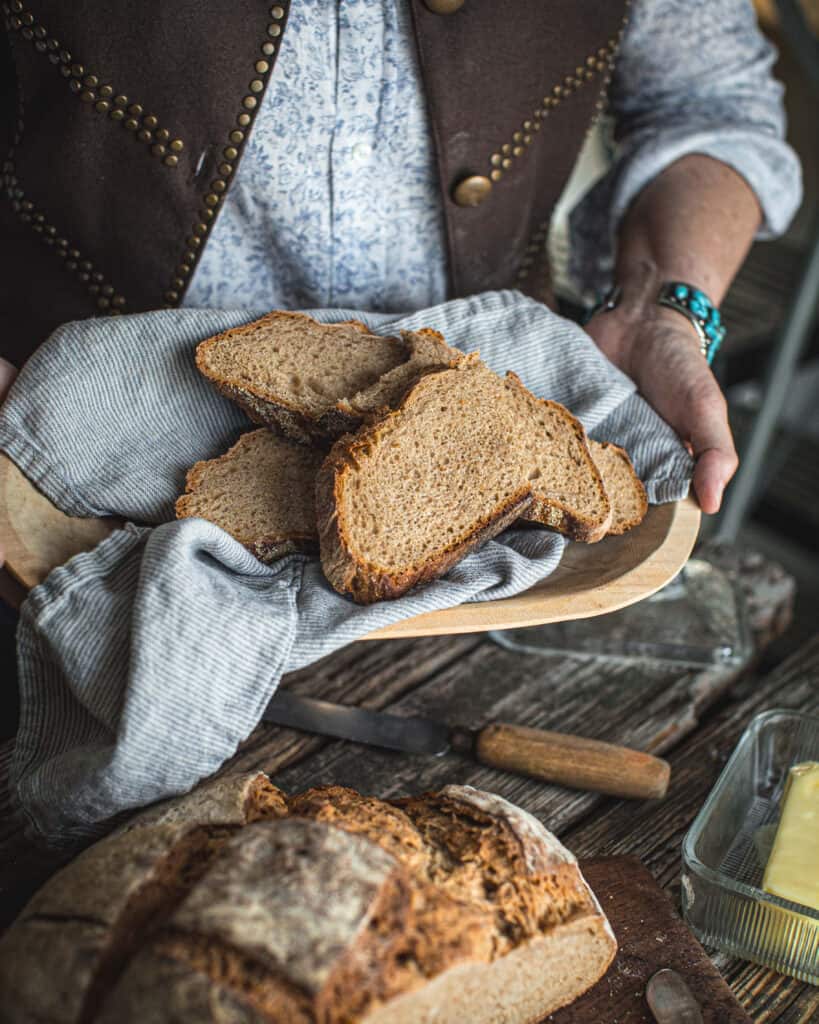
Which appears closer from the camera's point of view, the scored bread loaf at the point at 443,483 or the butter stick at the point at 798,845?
the butter stick at the point at 798,845

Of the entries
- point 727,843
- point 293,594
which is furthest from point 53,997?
point 727,843

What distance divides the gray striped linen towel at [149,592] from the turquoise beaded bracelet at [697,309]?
26cm

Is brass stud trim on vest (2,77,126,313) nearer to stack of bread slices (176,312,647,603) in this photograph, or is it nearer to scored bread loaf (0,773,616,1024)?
stack of bread slices (176,312,647,603)

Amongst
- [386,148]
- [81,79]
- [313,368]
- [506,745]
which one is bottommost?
[506,745]

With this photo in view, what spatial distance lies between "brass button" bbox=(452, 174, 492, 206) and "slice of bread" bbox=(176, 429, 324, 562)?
470 millimetres

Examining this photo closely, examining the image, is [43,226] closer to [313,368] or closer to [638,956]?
[313,368]

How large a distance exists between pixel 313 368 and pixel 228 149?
1.04 feet

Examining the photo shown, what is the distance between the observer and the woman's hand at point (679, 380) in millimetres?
1265

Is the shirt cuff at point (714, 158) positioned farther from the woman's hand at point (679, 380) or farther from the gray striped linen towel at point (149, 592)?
the gray striped linen towel at point (149, 592)

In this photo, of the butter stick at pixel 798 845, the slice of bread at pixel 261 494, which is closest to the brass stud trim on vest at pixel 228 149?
the slice of bread at pixel 261 494

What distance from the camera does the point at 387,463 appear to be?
3.86 ft

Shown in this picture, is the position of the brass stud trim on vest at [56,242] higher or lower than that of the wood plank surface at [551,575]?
higher

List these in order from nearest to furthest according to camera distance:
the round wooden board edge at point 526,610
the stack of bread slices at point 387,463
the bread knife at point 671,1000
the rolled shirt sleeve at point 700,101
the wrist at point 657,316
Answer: the bread knife at point 671,1000, the round wooden board edge at point 526,610, the stack of bread slices at point 387,463, the wrist at point 657,316, the rolled shirt sleeve at point 700,101

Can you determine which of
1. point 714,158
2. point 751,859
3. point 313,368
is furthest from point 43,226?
point 751,859
